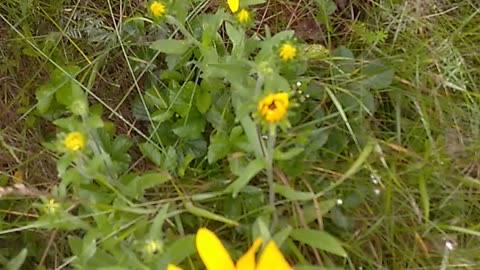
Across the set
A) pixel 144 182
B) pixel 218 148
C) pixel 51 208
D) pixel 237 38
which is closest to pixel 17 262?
pixel 51 208

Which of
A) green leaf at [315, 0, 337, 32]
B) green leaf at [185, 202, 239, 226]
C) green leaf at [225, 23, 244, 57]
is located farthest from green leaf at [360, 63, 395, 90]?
green leaf at [185, 202, 239, 226]

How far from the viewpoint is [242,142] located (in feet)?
3.67

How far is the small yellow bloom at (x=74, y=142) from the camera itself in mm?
959

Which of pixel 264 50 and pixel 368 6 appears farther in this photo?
pixel 368 6

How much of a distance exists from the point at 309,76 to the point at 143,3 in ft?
1.09

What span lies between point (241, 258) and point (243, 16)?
13.6 inches

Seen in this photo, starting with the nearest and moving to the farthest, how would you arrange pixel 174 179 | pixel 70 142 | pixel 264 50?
1. pixel 70 142
2. pixel 264 50
3. pixel 174 179

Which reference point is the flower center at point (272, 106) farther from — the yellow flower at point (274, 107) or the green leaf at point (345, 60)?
the green leaf at point (345, 60)

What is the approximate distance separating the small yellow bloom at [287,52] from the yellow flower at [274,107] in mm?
127

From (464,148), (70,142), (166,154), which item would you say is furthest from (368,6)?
(70,142)

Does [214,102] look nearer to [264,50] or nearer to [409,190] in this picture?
[264,50]

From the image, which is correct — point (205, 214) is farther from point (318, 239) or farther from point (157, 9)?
point (157, 9)

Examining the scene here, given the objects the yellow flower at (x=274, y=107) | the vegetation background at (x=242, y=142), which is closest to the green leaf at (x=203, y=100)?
the vegetation background at (x=242, y=142)

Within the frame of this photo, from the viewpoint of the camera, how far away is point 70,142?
961 millimetres
